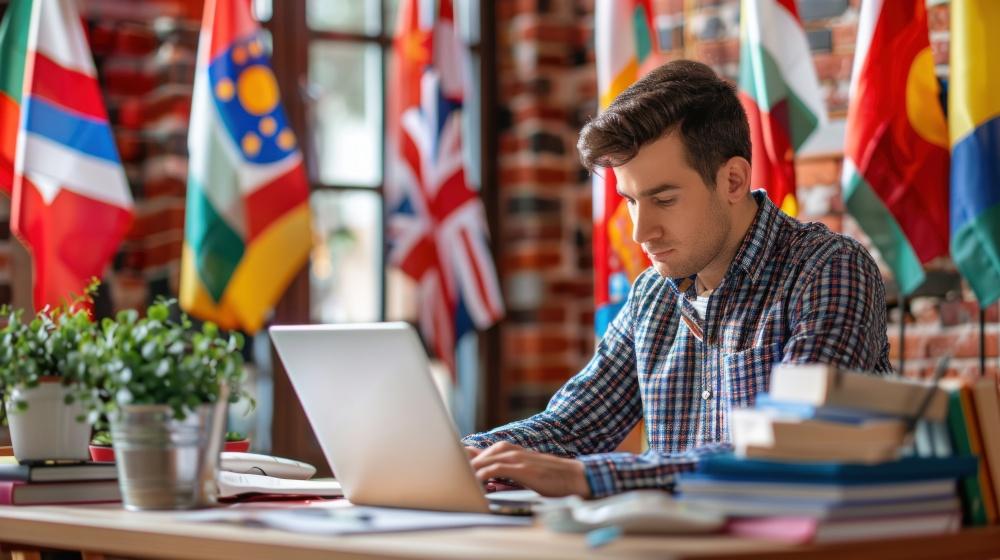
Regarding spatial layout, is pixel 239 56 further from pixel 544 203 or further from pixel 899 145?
pixel 899 145

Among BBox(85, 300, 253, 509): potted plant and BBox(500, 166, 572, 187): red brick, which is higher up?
BBox(500, 166, 572, 187): red brick

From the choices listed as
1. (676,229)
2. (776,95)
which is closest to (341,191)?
(776,95)

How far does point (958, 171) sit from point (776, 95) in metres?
0.42

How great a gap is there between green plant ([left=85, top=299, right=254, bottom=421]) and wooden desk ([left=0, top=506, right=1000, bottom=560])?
122 millimetres

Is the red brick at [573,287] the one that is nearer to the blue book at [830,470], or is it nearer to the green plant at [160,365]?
the green plant at [160,365]

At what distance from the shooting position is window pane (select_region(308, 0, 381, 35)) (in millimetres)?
3770

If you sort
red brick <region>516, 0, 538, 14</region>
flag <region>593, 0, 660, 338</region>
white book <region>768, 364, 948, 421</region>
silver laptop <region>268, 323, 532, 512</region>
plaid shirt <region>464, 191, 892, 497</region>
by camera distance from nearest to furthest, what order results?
white book <region>768, 364, 948, 421</region>
silver laptop <region>268, 323, 532, 512</region>
plaid shirt <region>464, 191, 892, 497</region>
flag <region>593, 0, 660, 338</region>
red brick <region>516, 0, 538, 14</region>

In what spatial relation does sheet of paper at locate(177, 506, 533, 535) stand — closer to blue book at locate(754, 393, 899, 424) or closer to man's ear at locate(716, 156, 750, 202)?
blue book at locate(754, 393, 899, 424)

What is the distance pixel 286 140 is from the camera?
328cm

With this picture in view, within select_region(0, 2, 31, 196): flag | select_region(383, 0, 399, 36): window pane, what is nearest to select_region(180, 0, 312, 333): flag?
select_region(0, 2, 31, 196): flag

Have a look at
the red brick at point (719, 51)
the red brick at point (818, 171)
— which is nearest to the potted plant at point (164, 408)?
the red brick at point (818, 171)

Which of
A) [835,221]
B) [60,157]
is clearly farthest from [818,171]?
[60,157]

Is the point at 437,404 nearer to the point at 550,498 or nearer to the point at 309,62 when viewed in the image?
the point at 550,498

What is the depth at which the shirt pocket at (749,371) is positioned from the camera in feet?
5.95
